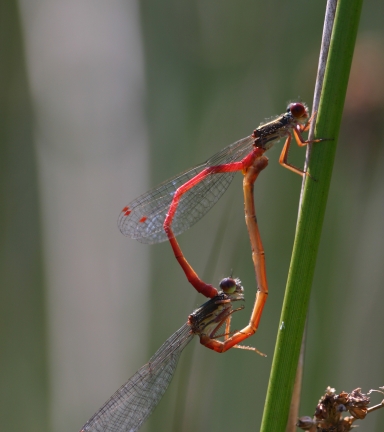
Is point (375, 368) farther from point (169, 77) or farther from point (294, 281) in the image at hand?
point (169, 77)

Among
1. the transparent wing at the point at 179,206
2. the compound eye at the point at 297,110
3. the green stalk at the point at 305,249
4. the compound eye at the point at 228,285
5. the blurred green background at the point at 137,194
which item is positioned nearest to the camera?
→ the green stalk at the point at 305,249

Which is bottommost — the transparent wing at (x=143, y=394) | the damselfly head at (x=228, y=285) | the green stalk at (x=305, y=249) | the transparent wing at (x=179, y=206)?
the transparent wing at (x=143, y=394)

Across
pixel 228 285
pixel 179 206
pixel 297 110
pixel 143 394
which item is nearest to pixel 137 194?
pixel 179 206

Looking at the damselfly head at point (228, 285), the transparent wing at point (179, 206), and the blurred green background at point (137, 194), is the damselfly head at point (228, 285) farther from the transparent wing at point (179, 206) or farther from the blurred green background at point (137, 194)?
the blurred green background at point (137, 194)

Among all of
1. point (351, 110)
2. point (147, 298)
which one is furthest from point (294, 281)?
point (147, 298)

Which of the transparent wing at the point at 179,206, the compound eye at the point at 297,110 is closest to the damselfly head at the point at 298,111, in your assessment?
the compound eye at the point at 297,110

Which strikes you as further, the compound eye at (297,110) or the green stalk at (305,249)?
the compound eye at (297,110)
